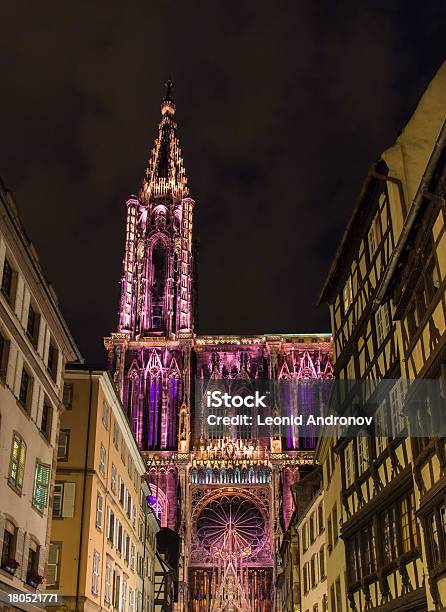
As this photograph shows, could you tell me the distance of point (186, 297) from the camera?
3184 inches

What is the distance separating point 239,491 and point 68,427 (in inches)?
Result: 1682

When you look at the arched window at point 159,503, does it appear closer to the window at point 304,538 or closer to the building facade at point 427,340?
the window at point 304,538

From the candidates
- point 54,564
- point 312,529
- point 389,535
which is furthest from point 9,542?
point 312,529

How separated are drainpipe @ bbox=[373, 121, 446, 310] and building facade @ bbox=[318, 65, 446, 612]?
33 mm

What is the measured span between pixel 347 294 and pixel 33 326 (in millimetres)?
11360

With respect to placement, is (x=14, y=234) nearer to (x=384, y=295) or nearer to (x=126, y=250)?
(x=384, y=295)

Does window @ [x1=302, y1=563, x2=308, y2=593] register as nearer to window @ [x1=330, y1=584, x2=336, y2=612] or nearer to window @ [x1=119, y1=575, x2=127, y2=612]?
window @ [x1=119, y1=575, x2=127, y2=612]

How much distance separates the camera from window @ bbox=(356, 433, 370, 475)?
2453 centimetres

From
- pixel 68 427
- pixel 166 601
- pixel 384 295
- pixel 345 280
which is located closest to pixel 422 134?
pixel 384 295

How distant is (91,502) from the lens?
31.5m

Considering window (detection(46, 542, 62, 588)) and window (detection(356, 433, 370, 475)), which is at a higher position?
window (detection(356, 433, 370, 475))

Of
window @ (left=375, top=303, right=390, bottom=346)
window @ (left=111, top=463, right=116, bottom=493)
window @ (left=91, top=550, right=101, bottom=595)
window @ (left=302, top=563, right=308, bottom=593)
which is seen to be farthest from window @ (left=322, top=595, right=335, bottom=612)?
window @ (left=375, top=303, right=390, bottom=346)

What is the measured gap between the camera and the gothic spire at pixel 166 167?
90625 mm

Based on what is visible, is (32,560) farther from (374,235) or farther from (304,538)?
(304,538)
